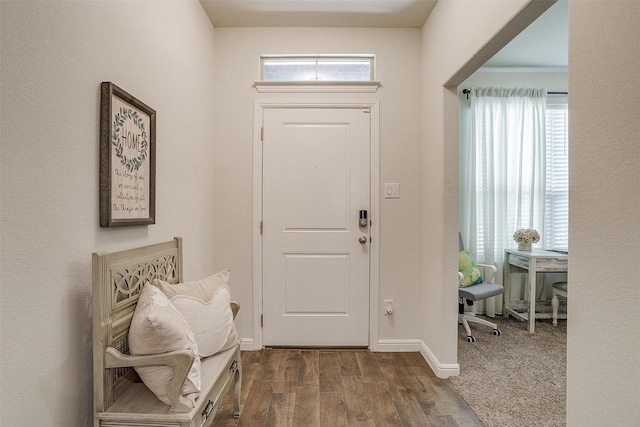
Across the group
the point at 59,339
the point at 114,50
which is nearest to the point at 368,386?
the point at 59,339

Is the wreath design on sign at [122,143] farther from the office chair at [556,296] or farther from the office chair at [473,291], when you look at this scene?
the office chair at [556,296]

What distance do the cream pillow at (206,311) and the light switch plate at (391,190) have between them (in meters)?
1.57

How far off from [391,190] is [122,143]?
77.7 inches

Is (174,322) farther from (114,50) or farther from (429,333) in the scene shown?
(429,333)

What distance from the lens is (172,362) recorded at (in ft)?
4.01

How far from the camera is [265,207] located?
282 centimetres

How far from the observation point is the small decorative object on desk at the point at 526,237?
3.34 m

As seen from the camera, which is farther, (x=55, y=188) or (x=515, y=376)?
(x=515, y=376)

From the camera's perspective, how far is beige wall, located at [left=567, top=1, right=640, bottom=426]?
3.14ft

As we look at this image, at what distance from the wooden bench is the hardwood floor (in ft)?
1.88

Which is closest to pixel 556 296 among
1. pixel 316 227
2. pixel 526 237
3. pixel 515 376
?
pixel 526 237

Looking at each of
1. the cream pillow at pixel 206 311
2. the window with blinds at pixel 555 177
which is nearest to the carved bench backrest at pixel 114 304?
the cream pillow at pixel 206 311

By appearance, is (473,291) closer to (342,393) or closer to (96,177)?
(342,393)

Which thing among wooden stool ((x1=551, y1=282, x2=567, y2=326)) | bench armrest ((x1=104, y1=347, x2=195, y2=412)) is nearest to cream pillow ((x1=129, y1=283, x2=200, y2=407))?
bench armrest ((x1=104, y1=347, x2=195, y2=412))
